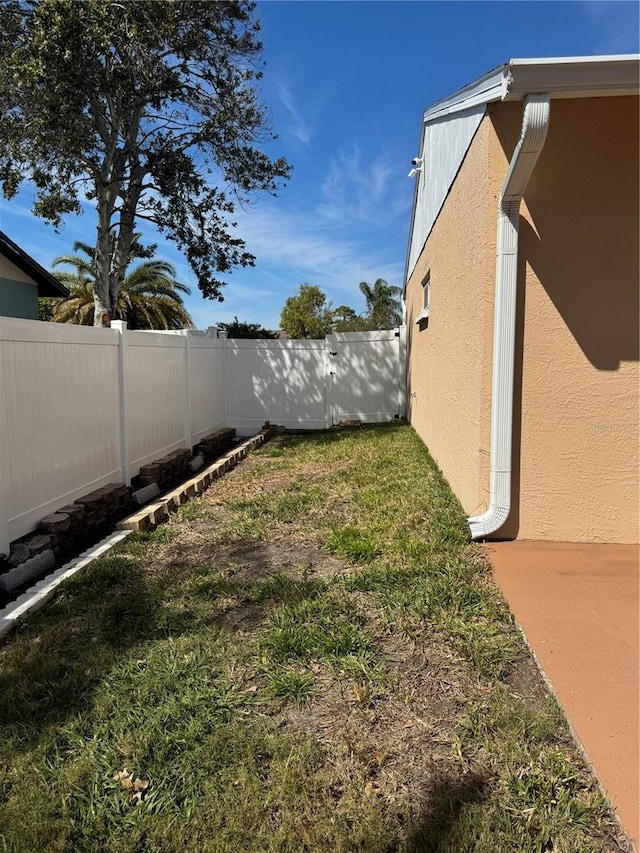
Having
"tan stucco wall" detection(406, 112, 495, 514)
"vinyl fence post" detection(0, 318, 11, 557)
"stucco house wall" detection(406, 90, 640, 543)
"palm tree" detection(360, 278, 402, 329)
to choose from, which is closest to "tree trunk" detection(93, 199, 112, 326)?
"tan stucco wall" detection(406, 112, 495, 514)

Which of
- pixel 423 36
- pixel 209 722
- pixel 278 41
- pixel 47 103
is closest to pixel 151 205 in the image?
pixel 47 103

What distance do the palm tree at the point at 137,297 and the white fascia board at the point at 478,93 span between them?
1428 centimetres

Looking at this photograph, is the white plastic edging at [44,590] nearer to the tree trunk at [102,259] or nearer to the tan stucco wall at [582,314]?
the tan stucco wall at [582,314]

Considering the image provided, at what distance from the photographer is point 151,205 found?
11812mm

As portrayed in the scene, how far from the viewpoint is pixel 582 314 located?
3.66 m

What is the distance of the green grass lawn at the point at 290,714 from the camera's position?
1726 mm

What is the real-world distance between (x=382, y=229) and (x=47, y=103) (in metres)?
15.3

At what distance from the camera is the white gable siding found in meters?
4.45

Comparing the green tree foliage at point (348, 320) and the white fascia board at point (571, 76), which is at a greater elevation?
the green tree foliage at point (348, 320)

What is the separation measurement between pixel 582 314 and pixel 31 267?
13.0m

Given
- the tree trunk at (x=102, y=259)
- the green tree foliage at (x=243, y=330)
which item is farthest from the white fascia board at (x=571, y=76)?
the green tree foliage at (x=243, y=330)

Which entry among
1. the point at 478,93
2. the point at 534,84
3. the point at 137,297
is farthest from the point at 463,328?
the point at 137,297

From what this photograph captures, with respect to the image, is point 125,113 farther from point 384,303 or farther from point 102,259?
point 384,303

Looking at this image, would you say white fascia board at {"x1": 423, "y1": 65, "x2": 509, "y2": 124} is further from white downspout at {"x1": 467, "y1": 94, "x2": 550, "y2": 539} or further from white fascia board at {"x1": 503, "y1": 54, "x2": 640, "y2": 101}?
white downspout at {"x1": 467, "y1": 94, "x2": 550, "y2": 539}
